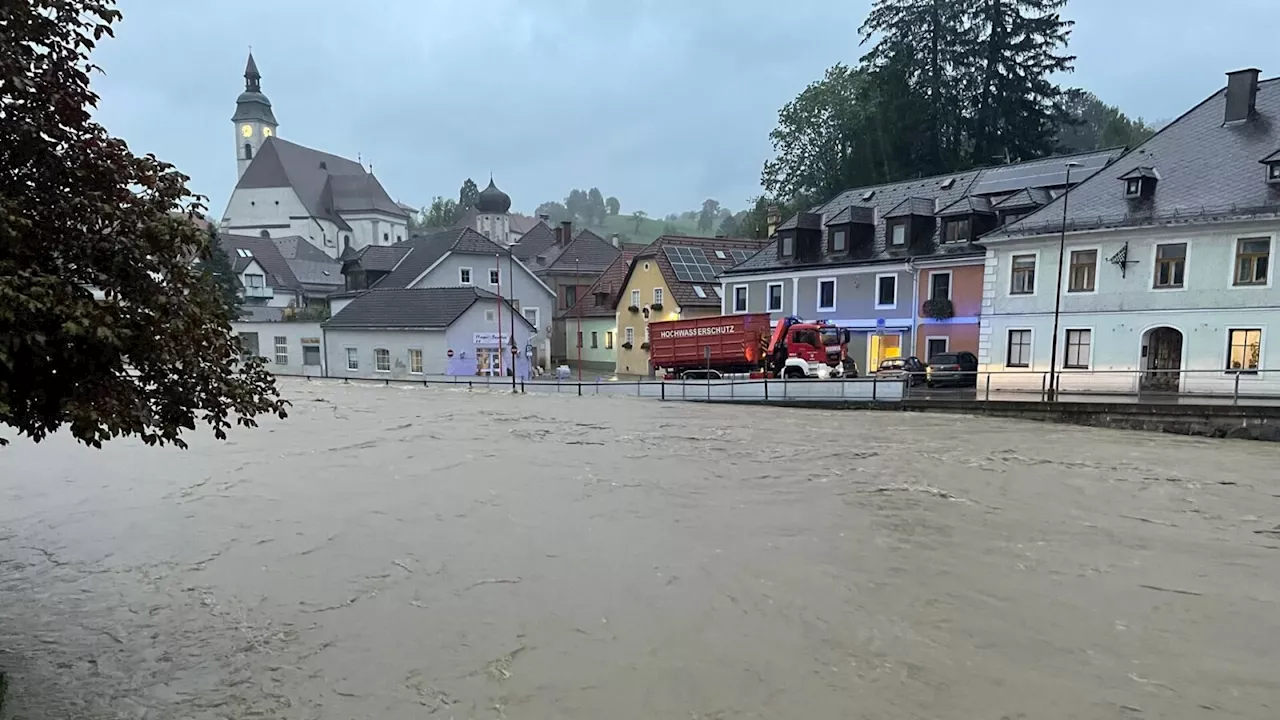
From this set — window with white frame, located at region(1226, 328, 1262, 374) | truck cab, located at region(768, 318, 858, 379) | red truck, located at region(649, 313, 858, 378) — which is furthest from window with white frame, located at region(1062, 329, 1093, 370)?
truck cab, located at region(768, 318, 858, 379)

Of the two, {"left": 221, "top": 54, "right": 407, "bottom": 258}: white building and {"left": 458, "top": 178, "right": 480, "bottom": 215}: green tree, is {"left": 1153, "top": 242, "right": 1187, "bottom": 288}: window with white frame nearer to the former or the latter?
{"left": 221, "top": 54, "right": 407, "bottom": 258}: white building

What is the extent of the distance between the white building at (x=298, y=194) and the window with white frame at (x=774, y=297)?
58337 mm

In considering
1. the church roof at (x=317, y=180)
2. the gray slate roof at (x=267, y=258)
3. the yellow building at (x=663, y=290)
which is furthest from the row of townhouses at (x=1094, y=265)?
the church roof at (x=317, y=180)

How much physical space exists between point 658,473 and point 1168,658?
10.0 meters

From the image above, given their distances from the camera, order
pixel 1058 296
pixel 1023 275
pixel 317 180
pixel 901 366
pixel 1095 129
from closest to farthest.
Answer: pixel 1058 296 → pixel 1023 275 → pixel 901 366 → pixel 1095 129 → pixel 317 180

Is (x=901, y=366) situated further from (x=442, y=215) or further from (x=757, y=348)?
(x=442, y=215)

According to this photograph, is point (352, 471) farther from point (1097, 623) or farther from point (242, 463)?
point (1097, 623)

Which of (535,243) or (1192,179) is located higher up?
(535,243)

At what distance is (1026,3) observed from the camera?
47656 millimetres

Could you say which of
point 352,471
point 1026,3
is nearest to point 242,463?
point 352,471

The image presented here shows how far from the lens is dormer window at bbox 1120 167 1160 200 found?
83.8 ft

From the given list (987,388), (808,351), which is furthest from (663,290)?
(987,388)

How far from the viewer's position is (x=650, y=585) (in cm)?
950

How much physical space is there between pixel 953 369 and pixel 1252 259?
30.2 ft
